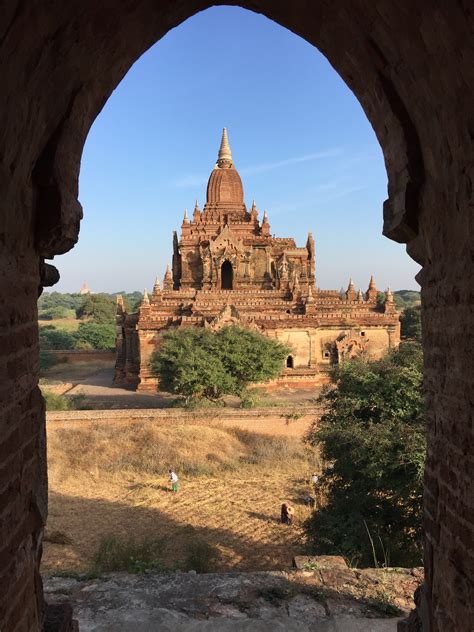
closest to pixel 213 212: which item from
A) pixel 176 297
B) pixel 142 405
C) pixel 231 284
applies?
pixel 231 284

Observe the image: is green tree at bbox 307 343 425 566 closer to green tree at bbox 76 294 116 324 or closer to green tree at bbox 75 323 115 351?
green tree at bbox 75 323 115 351

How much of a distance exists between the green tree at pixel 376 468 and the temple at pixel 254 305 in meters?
16.2

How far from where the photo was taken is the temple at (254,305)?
2823cm

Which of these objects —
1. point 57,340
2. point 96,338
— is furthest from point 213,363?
point 57,340

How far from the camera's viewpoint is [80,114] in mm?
3846

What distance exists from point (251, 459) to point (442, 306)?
16.3 meters

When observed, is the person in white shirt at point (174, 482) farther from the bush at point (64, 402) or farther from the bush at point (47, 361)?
the bush at point (47, 361)

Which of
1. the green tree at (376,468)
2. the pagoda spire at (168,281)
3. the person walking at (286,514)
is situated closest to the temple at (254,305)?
the pagoda spire at (168,281)

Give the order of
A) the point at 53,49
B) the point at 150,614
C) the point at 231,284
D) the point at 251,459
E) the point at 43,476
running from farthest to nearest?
the point at 231,284 < the point at 251,459 < the point at 150,614 < the point at 43,476 < the point at 53,49

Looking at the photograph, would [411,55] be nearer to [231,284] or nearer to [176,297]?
[176,297]

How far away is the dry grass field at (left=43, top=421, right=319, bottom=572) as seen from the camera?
39.9ft

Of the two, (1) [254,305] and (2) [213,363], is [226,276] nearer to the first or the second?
(1) [254,305]

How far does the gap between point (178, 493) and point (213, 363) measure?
6.93 m

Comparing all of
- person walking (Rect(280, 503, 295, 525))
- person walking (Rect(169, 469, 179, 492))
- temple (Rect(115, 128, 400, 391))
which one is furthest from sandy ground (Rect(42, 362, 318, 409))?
person walking (Rect(280, 503, 295, 525))
